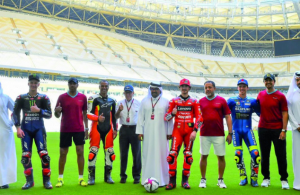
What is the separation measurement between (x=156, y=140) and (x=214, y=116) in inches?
51.0

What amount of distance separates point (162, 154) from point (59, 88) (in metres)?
22.8

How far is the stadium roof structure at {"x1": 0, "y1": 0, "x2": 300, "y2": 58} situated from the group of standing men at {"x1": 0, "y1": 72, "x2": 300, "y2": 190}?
30438mm

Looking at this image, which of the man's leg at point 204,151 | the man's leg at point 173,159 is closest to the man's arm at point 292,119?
the man's leg at point 204,151

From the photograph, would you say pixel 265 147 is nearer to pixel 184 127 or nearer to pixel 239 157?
pixel 239 157

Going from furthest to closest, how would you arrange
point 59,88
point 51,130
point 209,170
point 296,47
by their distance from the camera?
point 296,47
point 59,88
point 51,130
point 209,170

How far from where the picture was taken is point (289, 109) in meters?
5.72

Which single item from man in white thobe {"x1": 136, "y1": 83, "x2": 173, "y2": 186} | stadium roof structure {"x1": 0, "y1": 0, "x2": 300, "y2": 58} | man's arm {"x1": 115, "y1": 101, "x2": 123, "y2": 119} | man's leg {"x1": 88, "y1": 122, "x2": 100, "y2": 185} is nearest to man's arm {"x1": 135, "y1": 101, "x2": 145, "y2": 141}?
man in white thobe {"x1": 136, "y1": 83, "x2": 173, "y2": 186}

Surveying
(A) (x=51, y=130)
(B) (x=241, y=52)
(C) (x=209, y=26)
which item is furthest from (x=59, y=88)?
(B) (x=241, y=52)

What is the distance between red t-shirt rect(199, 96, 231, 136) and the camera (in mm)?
5676

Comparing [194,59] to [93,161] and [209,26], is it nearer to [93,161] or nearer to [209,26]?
[209,26]

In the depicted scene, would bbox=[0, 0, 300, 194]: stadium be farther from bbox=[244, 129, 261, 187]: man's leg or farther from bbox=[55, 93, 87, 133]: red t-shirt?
bbox=[244, 129, 261, 187]: man's leg

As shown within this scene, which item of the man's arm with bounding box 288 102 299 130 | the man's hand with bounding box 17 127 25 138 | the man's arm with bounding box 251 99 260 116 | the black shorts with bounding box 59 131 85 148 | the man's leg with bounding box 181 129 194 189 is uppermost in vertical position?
the man's arm with bounding box 251 99 260 116

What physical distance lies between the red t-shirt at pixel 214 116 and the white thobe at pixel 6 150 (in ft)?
12.9

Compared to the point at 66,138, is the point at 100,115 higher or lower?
higher
